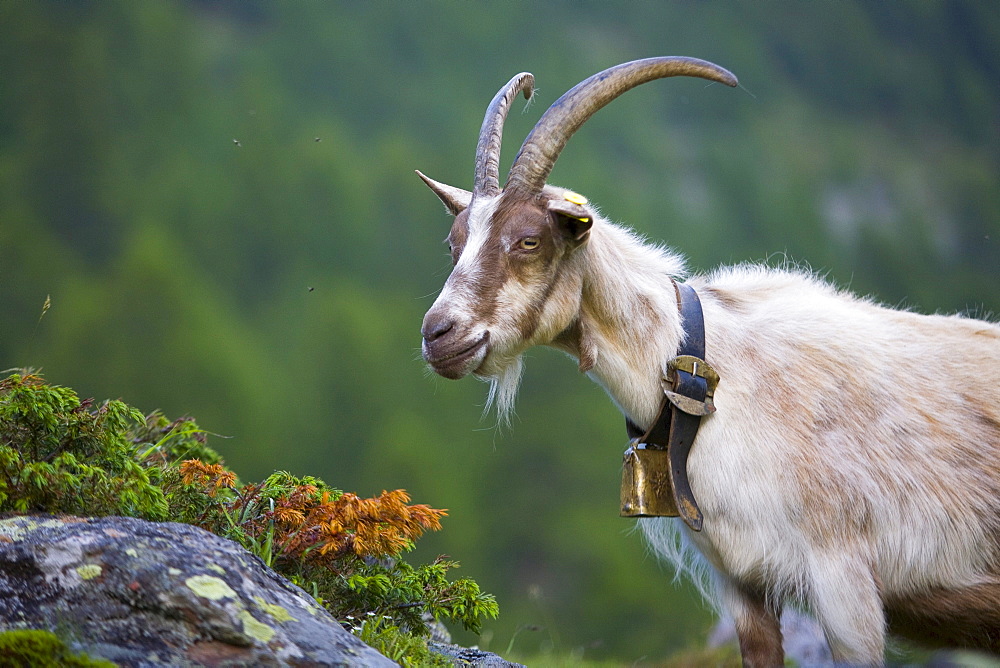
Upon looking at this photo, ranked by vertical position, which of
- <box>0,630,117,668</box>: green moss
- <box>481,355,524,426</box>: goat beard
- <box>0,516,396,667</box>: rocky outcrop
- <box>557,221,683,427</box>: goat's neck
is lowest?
<box>0,630,117,668</box>: green moss

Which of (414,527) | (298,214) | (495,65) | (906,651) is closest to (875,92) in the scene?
(495,65)

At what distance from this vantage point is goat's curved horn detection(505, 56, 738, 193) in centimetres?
322

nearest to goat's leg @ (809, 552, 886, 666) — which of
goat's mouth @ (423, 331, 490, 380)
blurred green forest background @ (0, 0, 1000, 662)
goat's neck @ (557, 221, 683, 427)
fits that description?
goat's neck @ (557, 221, 683, 427)

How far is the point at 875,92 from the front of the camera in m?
11.5

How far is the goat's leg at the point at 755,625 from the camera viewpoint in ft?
11.0

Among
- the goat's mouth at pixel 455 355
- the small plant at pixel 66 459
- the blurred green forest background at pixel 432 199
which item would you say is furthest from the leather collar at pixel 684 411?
the blurred green forest background at pixel 432 199

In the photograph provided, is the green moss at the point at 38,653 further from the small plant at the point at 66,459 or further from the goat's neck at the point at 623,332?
the goat's neck at the point at 623,332

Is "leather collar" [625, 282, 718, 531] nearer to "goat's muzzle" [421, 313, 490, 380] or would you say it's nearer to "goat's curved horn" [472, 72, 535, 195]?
"goat's muzzle" [421, 313, 490, 380]

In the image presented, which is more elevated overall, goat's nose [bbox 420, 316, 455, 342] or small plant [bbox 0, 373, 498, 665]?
goat's nose [bbox 420, 316, 455, 342]

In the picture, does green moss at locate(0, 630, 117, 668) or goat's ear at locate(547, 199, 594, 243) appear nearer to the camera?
green moss at locate(0, 630, 117, 668)

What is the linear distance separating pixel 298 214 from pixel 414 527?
25.4 feet

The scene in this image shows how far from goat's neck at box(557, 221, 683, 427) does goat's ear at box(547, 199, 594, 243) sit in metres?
0.11

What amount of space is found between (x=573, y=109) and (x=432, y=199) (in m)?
7.51

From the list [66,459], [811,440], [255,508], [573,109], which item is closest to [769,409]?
[811,440]
